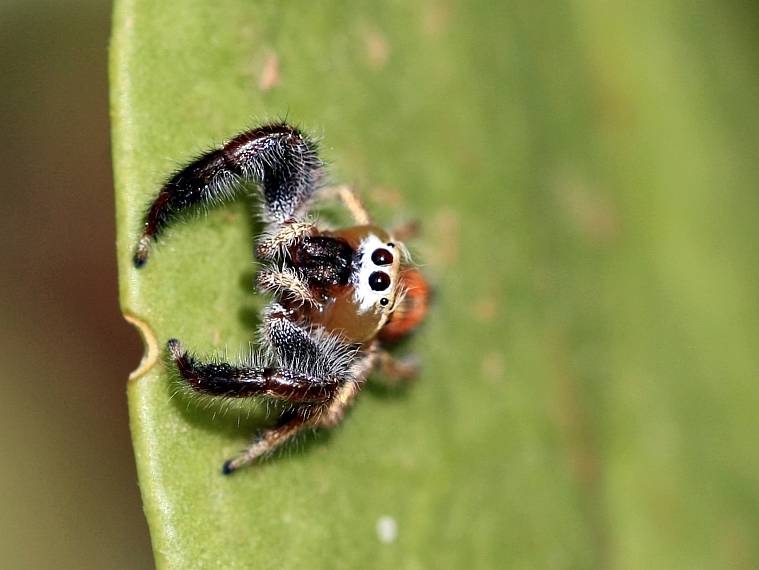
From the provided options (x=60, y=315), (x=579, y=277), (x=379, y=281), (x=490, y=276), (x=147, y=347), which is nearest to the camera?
(x=147, y=347)

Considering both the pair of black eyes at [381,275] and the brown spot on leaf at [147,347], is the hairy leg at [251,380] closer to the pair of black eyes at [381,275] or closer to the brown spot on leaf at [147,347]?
the brown spot on leaf at [147,347]

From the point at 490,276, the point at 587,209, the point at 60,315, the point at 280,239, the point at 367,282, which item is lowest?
the point at 60,315

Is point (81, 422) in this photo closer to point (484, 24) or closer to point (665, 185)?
point (484, 24)

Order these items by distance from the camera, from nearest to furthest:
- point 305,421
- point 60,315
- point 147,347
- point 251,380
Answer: point 147,347, point 251,380, point 305,421, point 60,315

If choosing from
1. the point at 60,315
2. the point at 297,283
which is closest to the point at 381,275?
the point at 297,283

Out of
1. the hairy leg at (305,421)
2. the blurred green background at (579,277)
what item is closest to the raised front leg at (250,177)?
the hairy leg at (305,421)

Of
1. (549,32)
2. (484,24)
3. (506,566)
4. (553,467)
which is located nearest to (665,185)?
(549,32)

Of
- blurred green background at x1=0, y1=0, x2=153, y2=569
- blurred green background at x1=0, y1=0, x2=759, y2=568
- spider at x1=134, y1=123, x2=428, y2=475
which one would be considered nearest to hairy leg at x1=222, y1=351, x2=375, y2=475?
spider at x1=134, y1=123, x2=428, y2=475

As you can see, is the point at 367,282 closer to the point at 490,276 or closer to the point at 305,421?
the point at 305,421
